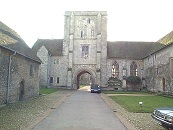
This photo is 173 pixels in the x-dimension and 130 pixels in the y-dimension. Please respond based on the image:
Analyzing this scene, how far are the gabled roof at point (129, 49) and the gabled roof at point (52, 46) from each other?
10.1 m

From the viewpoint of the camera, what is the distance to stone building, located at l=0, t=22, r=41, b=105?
55.0 feet

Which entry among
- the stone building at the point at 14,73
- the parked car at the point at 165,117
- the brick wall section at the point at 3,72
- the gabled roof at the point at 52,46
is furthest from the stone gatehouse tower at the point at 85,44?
→ the parked car at the point at 165,117

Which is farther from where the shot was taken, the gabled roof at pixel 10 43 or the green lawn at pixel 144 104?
the gabled roof at pixel 10 43

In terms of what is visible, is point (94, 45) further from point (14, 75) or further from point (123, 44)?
point (14, 75)

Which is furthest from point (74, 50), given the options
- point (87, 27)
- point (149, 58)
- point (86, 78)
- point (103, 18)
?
point (86, 78)

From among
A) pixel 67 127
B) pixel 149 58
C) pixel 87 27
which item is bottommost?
pixel 67 127

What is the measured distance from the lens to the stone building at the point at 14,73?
16766 mm

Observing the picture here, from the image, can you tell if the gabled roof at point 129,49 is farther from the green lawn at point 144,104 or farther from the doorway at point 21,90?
the doorway at point 21,90

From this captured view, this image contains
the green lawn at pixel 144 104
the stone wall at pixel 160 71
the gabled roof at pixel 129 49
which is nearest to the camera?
the green lawn at pixel 144 104

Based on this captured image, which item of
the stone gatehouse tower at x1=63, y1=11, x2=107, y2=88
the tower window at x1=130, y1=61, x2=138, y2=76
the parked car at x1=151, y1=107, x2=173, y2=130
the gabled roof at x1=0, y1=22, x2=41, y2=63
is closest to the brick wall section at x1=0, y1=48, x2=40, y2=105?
the gabled roof at x1=0, y1=22, x2=41, y2=63

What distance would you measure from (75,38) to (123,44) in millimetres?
10334

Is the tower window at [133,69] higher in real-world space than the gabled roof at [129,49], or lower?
lower

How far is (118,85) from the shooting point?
45.0 m

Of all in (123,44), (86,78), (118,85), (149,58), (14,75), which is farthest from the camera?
(86,78)
